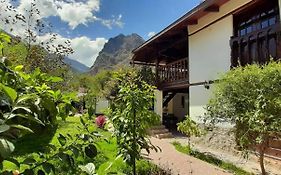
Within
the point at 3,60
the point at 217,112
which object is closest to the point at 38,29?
the point at 217,112

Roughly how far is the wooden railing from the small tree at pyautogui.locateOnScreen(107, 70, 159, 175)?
960 cm

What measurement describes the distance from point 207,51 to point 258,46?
3143 mm

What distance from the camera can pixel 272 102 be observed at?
221 inches

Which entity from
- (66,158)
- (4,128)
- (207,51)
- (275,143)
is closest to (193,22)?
(207,51)

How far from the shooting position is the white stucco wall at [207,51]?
1107 cm

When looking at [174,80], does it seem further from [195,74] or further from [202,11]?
[202,11]

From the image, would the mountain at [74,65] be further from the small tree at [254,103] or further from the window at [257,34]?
the small tree at [254,103]

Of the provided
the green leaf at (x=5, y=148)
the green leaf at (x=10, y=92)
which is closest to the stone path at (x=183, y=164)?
the green leaf at (x=10, y=92)

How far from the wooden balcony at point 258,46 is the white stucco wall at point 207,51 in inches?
19.3

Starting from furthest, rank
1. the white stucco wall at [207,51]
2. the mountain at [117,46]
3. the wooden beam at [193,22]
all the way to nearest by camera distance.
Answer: the mountain at [117,46] < the wooden beam at [193,22] < the white stucco wall at [207,51]

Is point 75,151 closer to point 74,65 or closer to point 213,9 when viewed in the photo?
point 213,9

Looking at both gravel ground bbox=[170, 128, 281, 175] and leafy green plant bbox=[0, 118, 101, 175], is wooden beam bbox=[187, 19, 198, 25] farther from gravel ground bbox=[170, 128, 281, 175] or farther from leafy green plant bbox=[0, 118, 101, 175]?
leafy green plant bbox=[0, 118, 101, 175]

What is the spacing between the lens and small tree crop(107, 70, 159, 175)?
483 cm

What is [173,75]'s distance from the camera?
16.2m
